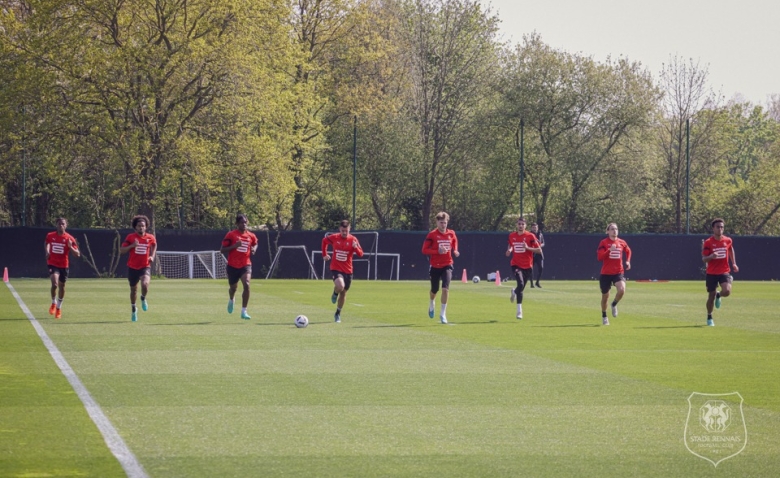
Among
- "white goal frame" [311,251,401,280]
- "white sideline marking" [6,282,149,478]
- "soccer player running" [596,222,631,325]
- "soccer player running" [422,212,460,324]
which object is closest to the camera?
"white sideline marking" [6,282,149,478]

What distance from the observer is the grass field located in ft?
26.4

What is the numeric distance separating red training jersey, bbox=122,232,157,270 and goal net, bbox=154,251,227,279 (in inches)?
994

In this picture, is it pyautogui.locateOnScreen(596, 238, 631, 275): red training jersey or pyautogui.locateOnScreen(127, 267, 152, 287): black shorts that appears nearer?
pyautogui.locateOnScreen(127, 267, 152, 287): black shorts

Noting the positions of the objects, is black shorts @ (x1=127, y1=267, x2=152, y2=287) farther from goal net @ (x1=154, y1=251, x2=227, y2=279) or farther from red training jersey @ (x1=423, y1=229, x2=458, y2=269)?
goal net @ (x1=154, y1=251, x2=227, y2=279)

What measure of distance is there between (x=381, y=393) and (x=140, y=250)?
11.3 metres

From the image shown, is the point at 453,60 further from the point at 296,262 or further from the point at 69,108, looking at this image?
the point at 69,108

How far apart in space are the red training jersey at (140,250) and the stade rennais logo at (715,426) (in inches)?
510

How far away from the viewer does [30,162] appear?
47719 mm

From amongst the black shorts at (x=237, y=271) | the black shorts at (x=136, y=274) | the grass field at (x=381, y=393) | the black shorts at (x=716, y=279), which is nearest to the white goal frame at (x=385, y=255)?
the grass field at (x=381, y=393)

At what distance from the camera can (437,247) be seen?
21375mm

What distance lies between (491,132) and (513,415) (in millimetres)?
52550

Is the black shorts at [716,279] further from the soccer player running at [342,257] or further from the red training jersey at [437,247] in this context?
the soccer player running at [342,257]

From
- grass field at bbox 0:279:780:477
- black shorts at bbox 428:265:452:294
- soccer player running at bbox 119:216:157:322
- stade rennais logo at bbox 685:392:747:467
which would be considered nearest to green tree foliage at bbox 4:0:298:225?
grass field at bbox 0:279:780:477

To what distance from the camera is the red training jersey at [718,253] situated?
71.8 ft
